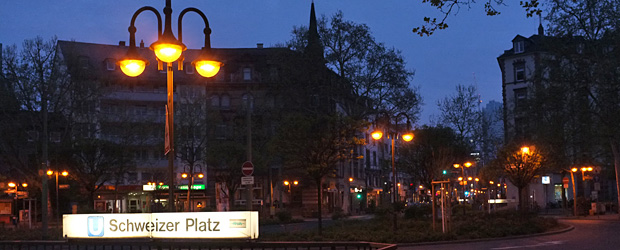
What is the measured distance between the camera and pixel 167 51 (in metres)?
11.8

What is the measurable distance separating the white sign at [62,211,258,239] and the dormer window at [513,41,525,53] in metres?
70.1

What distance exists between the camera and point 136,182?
69062mm

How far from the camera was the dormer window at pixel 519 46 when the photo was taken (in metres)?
77.2

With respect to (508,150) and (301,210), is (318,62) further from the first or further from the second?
(301,210)

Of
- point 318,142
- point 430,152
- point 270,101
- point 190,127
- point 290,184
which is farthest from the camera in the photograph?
point 290,184

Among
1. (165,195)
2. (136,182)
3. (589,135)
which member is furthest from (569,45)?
(136,182)

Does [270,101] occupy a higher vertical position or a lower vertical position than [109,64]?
lower

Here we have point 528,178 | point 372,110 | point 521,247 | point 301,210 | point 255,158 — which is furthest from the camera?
point 301,210

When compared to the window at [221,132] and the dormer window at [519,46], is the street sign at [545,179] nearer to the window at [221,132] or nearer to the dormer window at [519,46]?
the dormer window at [519,46]

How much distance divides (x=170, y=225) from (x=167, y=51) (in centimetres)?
317

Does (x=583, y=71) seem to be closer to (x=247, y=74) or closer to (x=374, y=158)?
(x=247, y=74)

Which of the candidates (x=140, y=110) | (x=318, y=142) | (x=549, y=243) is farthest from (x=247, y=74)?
(x=549, y=243)

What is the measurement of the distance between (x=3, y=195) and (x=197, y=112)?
57.5 feet

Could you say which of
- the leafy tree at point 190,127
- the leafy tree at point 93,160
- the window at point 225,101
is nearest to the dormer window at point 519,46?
the window at point 225,101
